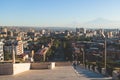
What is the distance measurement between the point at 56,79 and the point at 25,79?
0.81m

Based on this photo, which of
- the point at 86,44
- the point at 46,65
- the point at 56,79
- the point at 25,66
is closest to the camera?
the point at 56,79

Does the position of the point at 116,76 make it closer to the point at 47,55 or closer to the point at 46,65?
the point at 46,65

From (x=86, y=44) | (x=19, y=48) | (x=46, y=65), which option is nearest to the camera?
(x=46, y=65)

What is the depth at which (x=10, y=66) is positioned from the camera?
1051 cm

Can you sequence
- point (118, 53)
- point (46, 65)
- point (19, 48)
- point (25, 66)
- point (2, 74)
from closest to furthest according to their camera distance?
point (2, 74)
point (25, 66)
point (46, 65)
point (118, 53)
point (19, 48)

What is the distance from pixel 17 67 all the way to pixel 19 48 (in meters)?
92.0

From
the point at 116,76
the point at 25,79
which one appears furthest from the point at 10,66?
the point at 116,76

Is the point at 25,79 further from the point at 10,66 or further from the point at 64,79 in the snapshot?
the point at 10,66

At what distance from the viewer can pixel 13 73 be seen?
10.4 metres

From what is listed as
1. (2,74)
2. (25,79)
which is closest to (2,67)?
(2,74)

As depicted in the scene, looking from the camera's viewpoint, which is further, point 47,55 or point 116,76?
point 47,55

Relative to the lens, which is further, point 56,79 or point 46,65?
point 46,65

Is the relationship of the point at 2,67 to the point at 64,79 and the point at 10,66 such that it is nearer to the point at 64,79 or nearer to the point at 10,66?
the point at 10,66

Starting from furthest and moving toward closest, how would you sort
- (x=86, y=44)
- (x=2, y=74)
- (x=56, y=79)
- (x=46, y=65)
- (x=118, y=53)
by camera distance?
(x=86, y=44), (x=118, y=53), (x=46, y=65), (x=2, y=74), (x=56, y=79)
